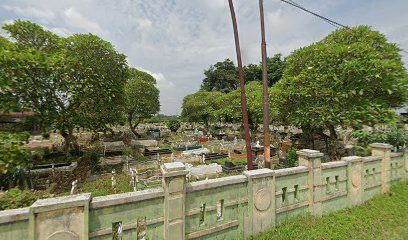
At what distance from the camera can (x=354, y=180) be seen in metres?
6.71

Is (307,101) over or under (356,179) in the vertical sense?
over

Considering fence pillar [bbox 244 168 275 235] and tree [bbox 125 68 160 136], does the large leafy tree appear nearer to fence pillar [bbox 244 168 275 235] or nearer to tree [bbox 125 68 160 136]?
tree [bbox 125 68 160 136]

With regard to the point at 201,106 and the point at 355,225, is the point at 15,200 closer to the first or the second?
the point at 355,225

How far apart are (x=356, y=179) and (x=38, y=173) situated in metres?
15.1

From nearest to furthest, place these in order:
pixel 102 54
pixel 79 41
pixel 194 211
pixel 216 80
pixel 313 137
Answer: pixel 194 211
pixel 79 41
pixel 102 54
pixel 313 137
pixel 216 80

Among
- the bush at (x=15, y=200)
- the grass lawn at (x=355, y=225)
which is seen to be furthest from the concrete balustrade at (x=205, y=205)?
the bush at (x=15, y=200)

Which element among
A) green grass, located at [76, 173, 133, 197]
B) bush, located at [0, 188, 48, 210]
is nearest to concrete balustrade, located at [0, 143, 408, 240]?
bush, located at [0, 188, 48, 210]

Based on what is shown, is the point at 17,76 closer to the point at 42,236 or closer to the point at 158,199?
the point at 42,236

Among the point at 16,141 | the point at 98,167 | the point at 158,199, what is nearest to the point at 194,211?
the point at 158,199

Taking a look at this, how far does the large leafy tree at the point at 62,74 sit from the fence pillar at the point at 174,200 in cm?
928

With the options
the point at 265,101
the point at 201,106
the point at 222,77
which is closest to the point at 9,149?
the point at 265,101

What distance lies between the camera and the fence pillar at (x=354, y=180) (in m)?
6.58

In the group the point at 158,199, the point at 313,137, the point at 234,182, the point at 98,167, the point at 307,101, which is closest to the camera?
the point at 158,199

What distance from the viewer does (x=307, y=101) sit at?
33.6 feet
